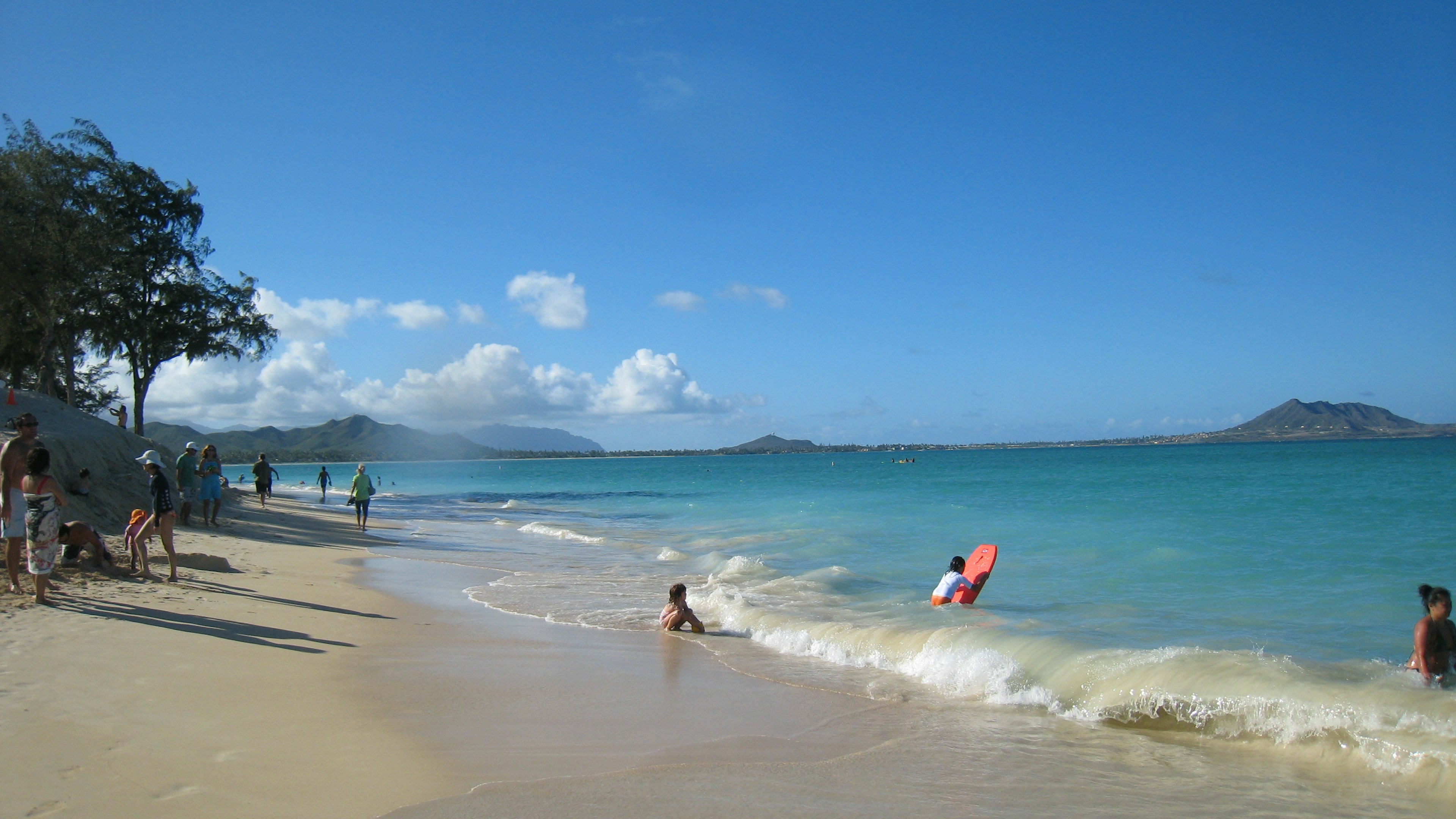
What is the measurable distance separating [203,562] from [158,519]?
5.43 ft

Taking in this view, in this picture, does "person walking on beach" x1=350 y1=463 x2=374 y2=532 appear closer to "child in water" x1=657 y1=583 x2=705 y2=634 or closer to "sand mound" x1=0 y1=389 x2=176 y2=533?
"sand mound" x1=0 y1=389 x2=176 y2=533

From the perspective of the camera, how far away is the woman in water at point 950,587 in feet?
37.5

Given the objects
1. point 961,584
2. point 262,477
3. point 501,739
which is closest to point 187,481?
point 262,477

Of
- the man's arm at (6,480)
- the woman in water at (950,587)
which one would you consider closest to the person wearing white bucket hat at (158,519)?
the man's arm at (6,480)

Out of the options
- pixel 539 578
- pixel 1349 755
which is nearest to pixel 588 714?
pixel 1349 755

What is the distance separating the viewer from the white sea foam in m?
22.7

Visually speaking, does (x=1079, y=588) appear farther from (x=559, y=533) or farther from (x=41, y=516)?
(x=559, y=533)

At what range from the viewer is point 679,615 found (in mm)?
10008

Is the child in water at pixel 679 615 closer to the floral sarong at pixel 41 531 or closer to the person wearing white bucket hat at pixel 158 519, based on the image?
the person wearing white bucket hat at pixel 158 519

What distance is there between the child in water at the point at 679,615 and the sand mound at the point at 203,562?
22.5 feet

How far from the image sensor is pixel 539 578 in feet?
47.5

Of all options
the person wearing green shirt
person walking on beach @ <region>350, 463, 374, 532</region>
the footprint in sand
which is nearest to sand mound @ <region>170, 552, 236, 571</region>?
the person wearing green shirt

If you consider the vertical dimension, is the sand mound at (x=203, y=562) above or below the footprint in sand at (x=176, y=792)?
above

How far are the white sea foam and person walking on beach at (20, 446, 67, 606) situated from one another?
1464 cm
